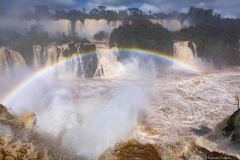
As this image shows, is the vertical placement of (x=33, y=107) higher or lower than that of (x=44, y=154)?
lower

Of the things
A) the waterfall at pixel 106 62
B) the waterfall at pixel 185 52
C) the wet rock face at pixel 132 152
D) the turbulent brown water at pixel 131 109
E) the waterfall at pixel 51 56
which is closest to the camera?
the wet rock face at pixel 132 152

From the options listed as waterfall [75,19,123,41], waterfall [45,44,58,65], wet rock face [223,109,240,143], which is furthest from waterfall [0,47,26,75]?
wet rock face [223,109,240,143]

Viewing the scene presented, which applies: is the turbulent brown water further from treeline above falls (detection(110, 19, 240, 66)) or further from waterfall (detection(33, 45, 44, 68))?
treeline above falls (detection(110, 19, 240, 66))

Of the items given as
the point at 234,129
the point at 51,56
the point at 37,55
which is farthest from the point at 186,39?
the point at 234,129

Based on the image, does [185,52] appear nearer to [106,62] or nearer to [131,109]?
[106,62]

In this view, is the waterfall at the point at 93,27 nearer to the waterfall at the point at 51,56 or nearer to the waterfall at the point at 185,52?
the waterfall at the point at 185,52

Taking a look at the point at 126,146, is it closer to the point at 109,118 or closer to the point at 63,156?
the point at 63,156

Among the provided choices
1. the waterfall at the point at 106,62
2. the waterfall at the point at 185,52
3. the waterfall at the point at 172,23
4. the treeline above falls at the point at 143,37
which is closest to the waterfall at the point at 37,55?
the treeline above falls at the point at 143,37

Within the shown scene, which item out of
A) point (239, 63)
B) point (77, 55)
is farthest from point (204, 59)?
point (77, 55)
